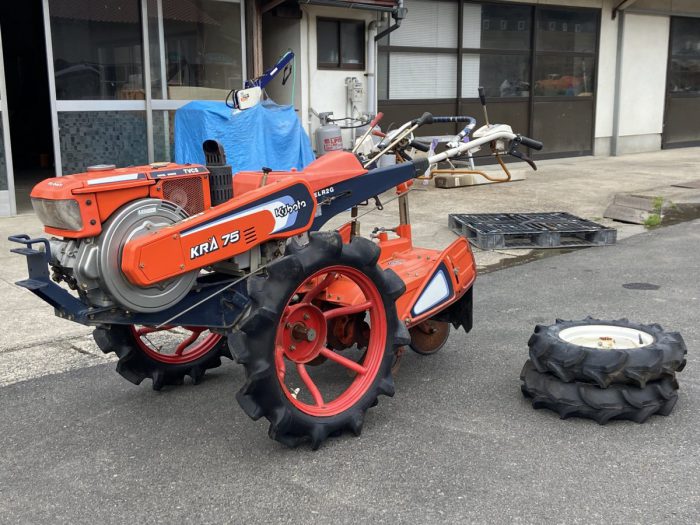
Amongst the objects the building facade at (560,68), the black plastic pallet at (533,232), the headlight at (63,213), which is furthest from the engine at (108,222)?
the building facade at (560,68)

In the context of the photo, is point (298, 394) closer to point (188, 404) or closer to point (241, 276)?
point (188, 404)

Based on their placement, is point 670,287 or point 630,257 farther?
point 630,257

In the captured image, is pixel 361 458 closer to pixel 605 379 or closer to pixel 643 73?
pixel 605 379

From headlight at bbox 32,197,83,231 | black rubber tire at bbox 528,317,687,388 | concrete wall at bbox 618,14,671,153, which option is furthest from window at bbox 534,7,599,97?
headlight at bbox 32,197,83,231

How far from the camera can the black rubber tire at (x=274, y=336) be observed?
10.4 ft

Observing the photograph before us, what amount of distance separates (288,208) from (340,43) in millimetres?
9267

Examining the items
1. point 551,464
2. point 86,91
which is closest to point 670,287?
point 551,464

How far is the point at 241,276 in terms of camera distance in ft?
11.8

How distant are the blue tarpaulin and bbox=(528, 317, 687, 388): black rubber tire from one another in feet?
19.7

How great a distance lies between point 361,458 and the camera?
3336mm

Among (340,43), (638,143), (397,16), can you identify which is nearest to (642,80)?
(638,143)

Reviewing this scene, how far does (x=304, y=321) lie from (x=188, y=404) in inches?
33.8

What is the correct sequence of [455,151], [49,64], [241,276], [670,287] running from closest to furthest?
[241,276] → [455,151] → [670,287] → [49,64]

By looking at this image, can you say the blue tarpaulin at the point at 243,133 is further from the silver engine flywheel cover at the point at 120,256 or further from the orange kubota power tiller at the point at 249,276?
the silver engine flywheel cover at the point at 120,256
